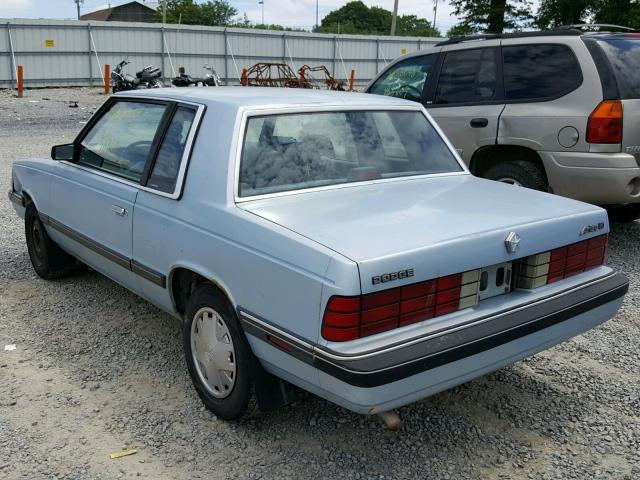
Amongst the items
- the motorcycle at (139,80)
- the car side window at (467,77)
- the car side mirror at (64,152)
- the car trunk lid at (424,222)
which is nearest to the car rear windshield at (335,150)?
the car trunk lid at (424,222)

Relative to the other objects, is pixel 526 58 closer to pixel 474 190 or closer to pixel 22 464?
pixel 474 190

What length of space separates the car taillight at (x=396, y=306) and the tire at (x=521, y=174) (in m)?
3.48

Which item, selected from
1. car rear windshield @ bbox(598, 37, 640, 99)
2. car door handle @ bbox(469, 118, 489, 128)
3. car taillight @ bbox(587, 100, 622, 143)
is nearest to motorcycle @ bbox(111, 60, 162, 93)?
car door handle @ bbox(469, 118, 489, 128)

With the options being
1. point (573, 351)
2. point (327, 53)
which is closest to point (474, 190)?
point (573, 351)

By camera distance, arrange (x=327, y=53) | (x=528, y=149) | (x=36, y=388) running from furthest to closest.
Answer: (x=327, y=53), (x=528, y=149), (x=36, y=388)

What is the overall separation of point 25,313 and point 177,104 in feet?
6.53

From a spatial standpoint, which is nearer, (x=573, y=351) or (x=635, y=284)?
(x=573, y=351)

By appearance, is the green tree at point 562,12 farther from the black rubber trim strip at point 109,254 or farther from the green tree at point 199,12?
the green tree at point 199,12

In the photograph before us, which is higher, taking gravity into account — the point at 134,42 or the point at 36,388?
the point at 134,42

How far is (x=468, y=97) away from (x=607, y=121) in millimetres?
1489

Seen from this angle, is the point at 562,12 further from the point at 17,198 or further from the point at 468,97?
the point at 17,198

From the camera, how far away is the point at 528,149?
6.15 metres

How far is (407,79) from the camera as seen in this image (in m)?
7.27

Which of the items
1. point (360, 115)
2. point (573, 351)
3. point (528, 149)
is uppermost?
point (360, 115)
